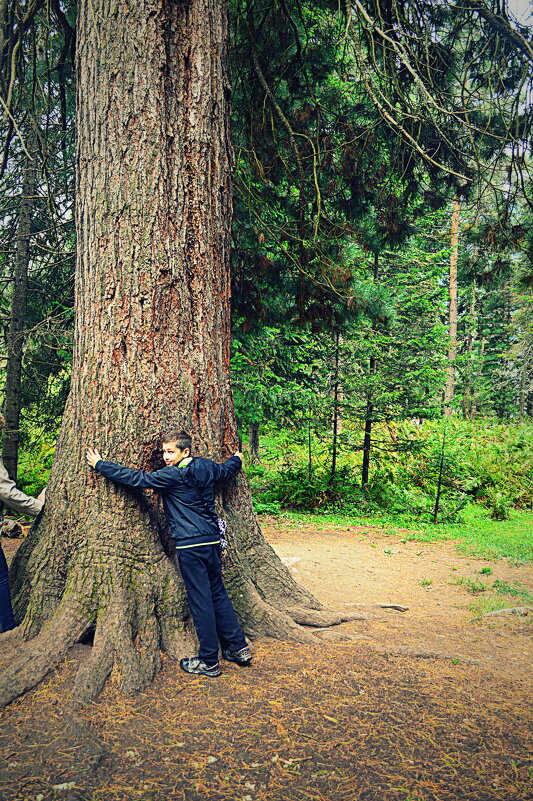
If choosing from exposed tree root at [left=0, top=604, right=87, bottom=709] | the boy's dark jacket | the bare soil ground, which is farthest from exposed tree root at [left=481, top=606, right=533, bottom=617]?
exposed tree root at [left=0, top=604, right=87, bottom=709]

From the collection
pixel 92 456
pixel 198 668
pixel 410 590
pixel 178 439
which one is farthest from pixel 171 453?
pixel 410 590

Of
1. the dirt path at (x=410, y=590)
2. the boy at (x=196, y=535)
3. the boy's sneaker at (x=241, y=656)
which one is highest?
the boy at (x=196, y=535)

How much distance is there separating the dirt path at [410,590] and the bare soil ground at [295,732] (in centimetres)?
13

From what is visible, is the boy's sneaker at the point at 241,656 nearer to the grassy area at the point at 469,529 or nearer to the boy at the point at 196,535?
the boy at the point at 196,535

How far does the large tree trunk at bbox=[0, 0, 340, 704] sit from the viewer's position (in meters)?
3.56

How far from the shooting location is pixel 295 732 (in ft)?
9.41

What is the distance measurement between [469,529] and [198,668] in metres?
7.70

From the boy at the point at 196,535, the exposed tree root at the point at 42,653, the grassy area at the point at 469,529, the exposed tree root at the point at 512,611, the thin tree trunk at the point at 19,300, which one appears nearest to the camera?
the exposed tree root at the point at 42,653

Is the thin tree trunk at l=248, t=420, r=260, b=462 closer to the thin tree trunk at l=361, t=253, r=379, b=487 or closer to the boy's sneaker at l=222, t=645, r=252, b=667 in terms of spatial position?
the thin tree trunk at l=361, t=253, r=379, b=487

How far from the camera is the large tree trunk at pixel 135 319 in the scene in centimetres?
356

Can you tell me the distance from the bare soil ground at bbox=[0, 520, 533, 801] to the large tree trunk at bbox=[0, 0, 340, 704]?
1.33 feet

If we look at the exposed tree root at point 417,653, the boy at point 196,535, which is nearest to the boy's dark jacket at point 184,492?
the boy at point 196,535

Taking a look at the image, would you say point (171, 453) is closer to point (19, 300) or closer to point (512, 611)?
point (512, 611)

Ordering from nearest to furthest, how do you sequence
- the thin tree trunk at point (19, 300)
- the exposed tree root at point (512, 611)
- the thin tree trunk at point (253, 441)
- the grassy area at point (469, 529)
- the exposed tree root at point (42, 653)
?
the exposed tree root at point (42, 653) → the exposed tree root at point (512, 611) → the grassy area at point (469, 529) → the thin tree trunk at point (19, 300) → the thin tree trunk at point (253, 441)
